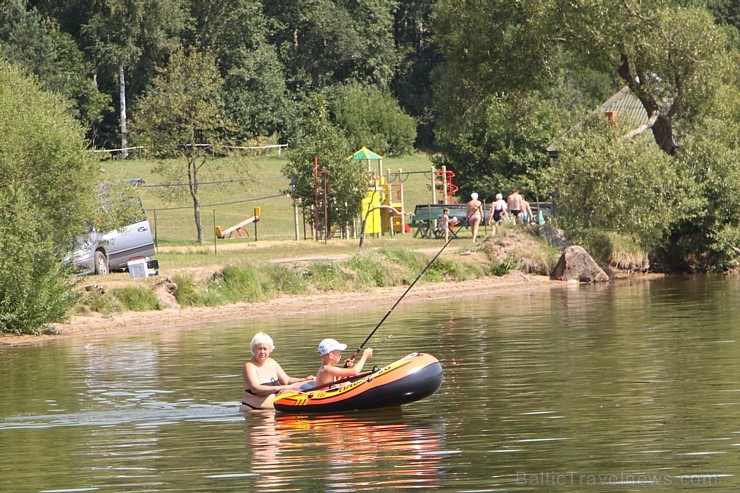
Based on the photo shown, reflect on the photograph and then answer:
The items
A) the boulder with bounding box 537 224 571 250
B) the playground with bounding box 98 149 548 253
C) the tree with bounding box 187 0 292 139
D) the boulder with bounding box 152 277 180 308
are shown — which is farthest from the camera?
the tree with bounding box 187 0 292 139

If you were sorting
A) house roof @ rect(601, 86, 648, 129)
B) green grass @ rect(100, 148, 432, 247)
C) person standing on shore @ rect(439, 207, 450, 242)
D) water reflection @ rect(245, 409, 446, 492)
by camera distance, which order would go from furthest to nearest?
house roof @ rect(601, 86, 648, 129), green grass @ rect(100, 148, 432, 247), person standing on shore @ rect(439, 207, 450, 242), water reflection @ rect(245, 409, 446, 492)

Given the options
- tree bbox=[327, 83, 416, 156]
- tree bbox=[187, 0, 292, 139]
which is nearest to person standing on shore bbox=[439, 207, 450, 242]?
tree bbox=[327, 83, 416, 156]

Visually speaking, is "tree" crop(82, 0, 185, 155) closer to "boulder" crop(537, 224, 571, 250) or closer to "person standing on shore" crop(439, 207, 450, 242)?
"person standing on shore" crop(439, 207, 450, 242)

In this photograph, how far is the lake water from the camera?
12078 mm

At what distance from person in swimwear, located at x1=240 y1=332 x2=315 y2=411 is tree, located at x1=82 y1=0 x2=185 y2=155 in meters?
59.8

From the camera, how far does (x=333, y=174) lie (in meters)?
45.2

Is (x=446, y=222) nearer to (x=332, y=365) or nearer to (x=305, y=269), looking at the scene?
(x=305, y=269)

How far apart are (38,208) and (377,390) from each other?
1398 cm

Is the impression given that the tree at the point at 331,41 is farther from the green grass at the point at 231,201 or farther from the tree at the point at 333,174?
the tree at the point at 333,174

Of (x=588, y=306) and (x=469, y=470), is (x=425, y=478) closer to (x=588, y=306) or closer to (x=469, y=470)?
(x=469, y=470)

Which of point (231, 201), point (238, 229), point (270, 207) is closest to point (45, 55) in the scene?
point (231, 201)

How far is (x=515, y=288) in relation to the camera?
119ft

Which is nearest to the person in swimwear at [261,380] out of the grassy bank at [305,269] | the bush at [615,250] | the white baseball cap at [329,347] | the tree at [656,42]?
the white baseball cap at [329,347]

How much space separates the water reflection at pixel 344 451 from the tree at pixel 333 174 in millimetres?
28742
